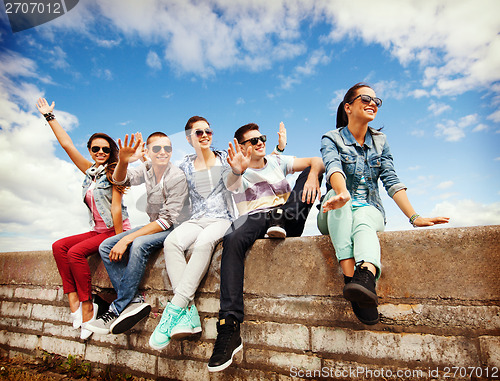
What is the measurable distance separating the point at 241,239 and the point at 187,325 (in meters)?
0.78

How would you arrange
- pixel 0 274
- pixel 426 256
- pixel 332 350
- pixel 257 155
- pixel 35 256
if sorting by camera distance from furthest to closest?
pixel 0 274, pixel 35 256, pixel 257 155, pixel 332 350, pixel 426 256

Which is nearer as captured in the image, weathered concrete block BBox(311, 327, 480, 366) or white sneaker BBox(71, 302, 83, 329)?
weathered concrete block BBox(311, 327, 480, 366)

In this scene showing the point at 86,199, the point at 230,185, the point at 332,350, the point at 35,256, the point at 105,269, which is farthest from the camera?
the point at 35,256

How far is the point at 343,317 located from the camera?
7.02ft

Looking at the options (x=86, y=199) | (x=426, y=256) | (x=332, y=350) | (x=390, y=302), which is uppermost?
(x=86, y=199)

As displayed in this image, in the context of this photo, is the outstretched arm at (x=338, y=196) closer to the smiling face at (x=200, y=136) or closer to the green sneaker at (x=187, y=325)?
the green sneaker at (x=187, y=325)

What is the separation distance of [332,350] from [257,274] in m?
0.75

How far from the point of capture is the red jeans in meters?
3.13

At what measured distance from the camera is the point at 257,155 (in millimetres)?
2996

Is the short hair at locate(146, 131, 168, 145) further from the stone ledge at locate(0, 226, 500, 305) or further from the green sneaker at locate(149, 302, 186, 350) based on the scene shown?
the green sneaker at locate(149, 302, 186, 350)

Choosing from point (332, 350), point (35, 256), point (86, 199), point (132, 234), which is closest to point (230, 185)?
point (132, 234)

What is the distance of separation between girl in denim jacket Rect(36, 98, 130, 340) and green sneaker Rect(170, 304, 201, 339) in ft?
4.03

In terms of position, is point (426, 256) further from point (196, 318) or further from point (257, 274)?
point (196, 318)

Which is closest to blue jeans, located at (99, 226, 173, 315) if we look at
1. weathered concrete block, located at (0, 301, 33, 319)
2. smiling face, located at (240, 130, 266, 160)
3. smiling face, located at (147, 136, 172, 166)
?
smiling face, located at (147, 136, 172, 166)
